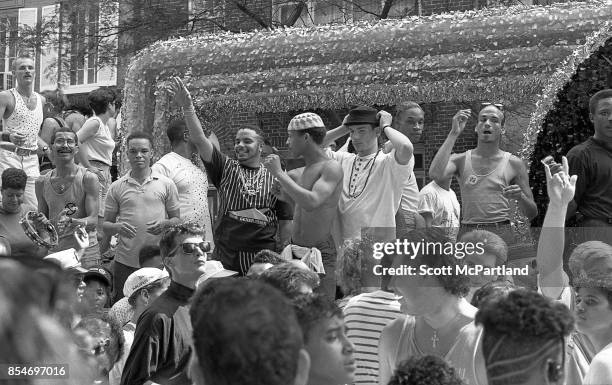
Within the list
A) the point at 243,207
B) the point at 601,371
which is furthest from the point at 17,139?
the point at 601,371

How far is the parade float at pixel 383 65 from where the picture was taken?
7332mm

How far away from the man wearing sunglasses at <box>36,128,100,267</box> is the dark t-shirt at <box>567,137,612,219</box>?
323 cm

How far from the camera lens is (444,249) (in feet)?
11.9

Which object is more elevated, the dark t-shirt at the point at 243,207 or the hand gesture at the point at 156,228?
the dark t-shirt at the point at 243,207

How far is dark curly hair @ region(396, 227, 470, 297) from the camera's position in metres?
3.52

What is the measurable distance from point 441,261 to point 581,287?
537 millimetres

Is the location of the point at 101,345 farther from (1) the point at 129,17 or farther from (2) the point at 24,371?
(1) the point at 129,17

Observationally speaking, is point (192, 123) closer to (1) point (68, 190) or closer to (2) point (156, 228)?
(2) point (156, 228)

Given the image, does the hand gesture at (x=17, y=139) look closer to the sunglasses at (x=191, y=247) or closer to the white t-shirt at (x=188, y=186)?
the white t-shirt at (x=188, y=186)

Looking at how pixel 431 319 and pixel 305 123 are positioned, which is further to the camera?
pixel 305 123

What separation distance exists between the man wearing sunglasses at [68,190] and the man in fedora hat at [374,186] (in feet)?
6.33

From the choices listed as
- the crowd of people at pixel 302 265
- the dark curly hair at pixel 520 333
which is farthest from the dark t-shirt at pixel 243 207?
the dark curly hair at pixel 520 333

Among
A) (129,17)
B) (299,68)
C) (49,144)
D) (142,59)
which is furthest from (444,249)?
(129,17)

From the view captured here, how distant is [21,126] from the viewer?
28.4 ft
